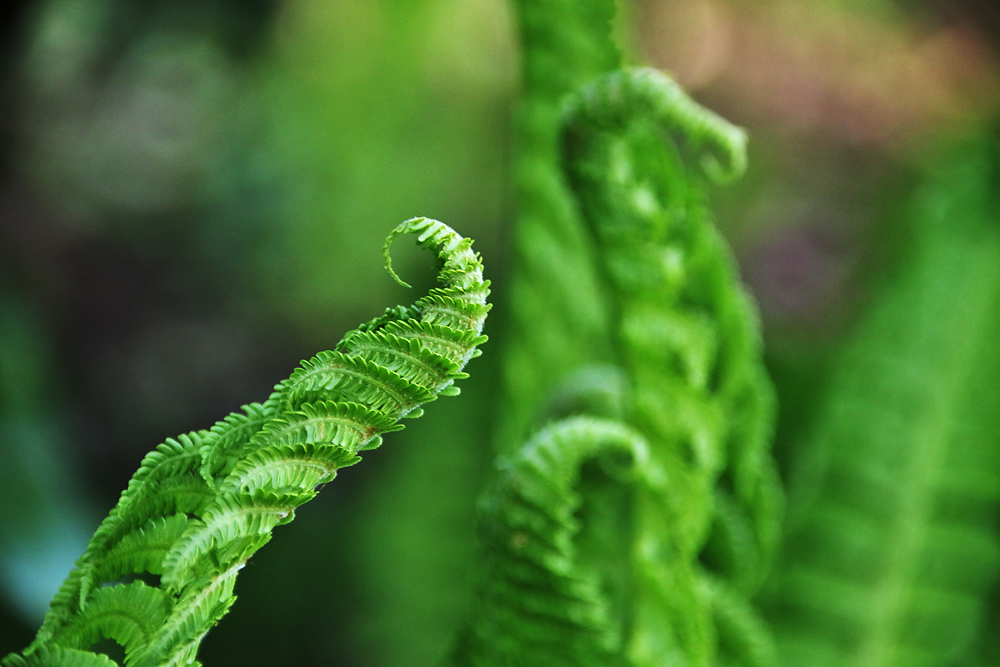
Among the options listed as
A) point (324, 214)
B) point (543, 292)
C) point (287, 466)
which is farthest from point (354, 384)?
point (324, 214)

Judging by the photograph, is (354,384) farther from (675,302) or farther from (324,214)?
(324,214)

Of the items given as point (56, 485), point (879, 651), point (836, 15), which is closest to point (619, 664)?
point (879, 651)

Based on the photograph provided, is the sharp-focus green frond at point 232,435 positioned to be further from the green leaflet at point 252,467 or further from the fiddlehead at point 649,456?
the fiddlehead at point 649,456

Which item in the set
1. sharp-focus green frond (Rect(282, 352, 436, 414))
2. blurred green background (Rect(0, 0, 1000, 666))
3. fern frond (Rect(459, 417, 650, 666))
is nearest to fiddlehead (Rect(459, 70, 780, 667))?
fern frond (Rect(459, 417, 650, 666))

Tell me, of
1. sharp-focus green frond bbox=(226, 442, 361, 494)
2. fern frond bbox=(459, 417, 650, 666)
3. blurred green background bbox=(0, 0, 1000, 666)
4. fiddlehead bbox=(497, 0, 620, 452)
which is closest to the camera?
sharp-focus green frond bbox=(226, 442, 361, 494)

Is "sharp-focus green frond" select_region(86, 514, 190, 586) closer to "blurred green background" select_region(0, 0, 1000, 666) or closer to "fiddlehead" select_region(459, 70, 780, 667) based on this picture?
"fiddlehead" select_region(459, 70, 780, 667)

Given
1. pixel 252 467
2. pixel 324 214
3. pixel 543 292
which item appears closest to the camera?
pixel 252 467

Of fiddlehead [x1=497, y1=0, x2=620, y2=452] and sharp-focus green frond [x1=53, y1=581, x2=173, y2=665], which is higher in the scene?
fiddlehead [x1=497, y1=0, x2=620, y2=452]
